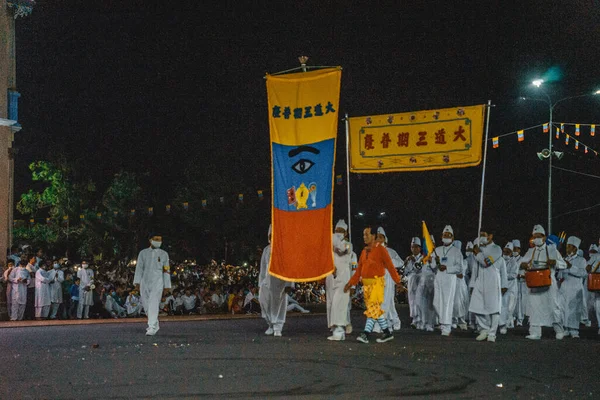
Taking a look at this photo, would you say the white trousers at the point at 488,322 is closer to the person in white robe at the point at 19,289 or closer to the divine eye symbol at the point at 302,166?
Result: the divine eye symbol at the point at 302,166

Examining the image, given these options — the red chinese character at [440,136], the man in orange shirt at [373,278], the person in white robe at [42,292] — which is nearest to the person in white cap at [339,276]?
the man in orange shirt at [373,278]

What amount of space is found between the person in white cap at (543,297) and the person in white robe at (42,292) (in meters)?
13.4

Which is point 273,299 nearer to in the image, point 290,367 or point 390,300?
point 390,300

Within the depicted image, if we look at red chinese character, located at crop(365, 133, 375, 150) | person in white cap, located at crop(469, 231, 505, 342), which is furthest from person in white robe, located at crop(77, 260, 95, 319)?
person in white cap, located at crop(469, 231, 505, 342)

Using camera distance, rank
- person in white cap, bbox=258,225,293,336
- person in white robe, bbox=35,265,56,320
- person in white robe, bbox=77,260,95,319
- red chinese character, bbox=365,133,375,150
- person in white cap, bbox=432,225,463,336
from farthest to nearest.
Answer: person in white robe, bbox=77,260,95,319 < person in white robe, bbox=35,265,56,320 < red chinese character, bbox=365,133,375,150 < person in white cap, bbox=432,225,463,336 < person in white cap, bbox=258,225,293,336

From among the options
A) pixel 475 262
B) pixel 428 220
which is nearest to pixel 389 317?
pixel 475 262

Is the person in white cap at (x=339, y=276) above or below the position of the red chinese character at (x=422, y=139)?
below

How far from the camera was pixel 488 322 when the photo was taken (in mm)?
15445

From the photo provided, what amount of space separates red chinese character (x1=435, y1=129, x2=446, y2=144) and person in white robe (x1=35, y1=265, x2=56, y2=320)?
1201cm

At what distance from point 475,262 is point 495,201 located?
94.5 ft

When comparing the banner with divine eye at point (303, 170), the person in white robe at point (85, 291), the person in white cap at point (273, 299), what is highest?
the banner with divine eye at point (303, 170)

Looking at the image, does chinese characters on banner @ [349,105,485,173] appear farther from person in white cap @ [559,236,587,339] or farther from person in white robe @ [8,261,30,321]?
person in white robe @ [8,261,30,321]

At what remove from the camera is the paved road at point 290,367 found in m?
7.98

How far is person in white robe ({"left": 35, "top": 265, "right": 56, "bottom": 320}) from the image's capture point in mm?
23330
